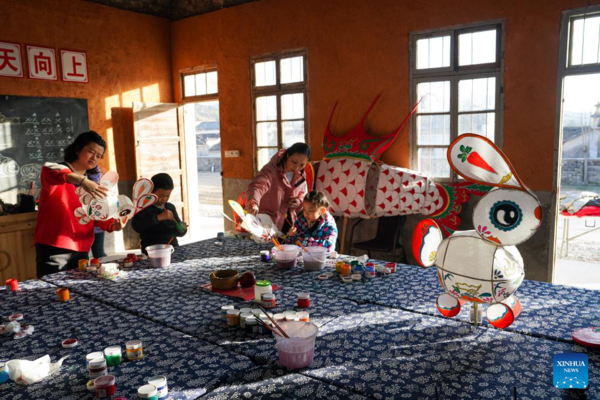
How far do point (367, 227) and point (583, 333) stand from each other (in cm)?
340

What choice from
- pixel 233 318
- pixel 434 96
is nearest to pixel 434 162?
pixel 434 96

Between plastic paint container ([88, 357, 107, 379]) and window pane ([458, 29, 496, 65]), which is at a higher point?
window pane ([458, 29, 496, 65])

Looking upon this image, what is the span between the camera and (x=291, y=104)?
18.8 feet

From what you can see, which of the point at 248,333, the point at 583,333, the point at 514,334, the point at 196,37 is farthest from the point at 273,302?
the point at 196,37

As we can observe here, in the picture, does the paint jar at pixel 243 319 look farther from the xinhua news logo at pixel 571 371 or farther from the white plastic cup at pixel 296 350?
the xinhua news logo at pixel 571 371

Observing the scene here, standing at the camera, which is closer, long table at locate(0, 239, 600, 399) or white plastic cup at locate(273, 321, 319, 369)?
long table at locate(0, 239, 600, 399)

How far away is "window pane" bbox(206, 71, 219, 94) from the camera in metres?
6.53

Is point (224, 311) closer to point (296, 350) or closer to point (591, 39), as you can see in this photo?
point (296, 350)

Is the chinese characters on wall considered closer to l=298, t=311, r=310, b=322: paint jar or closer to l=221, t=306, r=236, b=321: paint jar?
l=221, t=306, r=236, b=321: paint jar

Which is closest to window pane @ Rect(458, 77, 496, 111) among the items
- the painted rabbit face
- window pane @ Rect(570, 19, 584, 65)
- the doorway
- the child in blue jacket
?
window pane @ Rect(570, 19, 584, 65)

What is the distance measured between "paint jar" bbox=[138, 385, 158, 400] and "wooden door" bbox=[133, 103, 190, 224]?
5207 millimetres

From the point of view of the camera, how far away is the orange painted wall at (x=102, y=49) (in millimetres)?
5289

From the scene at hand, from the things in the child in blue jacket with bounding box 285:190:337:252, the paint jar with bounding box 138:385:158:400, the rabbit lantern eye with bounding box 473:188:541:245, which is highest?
the rabbit lantern eye with bounding box 473:188:541:245

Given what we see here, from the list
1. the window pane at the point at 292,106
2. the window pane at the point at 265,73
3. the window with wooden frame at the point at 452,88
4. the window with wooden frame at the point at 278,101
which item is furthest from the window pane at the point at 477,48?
the window pane at the point at 265,73
